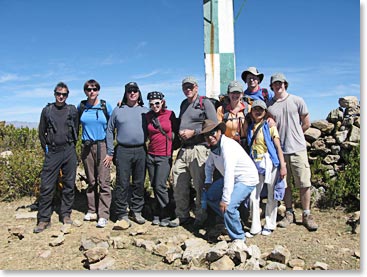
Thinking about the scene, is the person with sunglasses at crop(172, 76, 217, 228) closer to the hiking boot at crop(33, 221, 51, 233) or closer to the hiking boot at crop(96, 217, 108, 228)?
the hiking boot at crop(96, 217, 108, 228)

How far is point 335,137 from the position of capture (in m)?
7.03

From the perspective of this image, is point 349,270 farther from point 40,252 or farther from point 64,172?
point 64,172

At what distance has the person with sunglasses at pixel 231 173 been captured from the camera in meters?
4.80

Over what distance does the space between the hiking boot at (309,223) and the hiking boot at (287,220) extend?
20cm

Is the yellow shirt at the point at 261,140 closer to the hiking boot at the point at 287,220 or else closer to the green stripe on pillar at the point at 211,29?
the hiking boot at the point at 287,220

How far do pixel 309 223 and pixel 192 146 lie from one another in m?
2.24

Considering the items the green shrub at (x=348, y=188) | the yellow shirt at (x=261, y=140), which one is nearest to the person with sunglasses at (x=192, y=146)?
the yellow shirt at (x=261, y=140)

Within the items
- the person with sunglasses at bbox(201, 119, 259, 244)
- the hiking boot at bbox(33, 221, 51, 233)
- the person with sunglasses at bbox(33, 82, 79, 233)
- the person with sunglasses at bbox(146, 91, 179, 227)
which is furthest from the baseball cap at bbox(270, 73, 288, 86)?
the hiking boot at bbox(33, 221, 51, 233)

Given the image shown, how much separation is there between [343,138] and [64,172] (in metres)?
5.38

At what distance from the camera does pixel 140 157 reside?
579 centimetres

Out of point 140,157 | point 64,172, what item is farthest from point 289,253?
point 64,172

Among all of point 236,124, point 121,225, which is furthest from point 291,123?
point 121,225

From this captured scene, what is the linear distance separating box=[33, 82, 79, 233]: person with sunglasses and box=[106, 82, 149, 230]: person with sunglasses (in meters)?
0.66

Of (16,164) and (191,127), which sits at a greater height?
(191,127)
